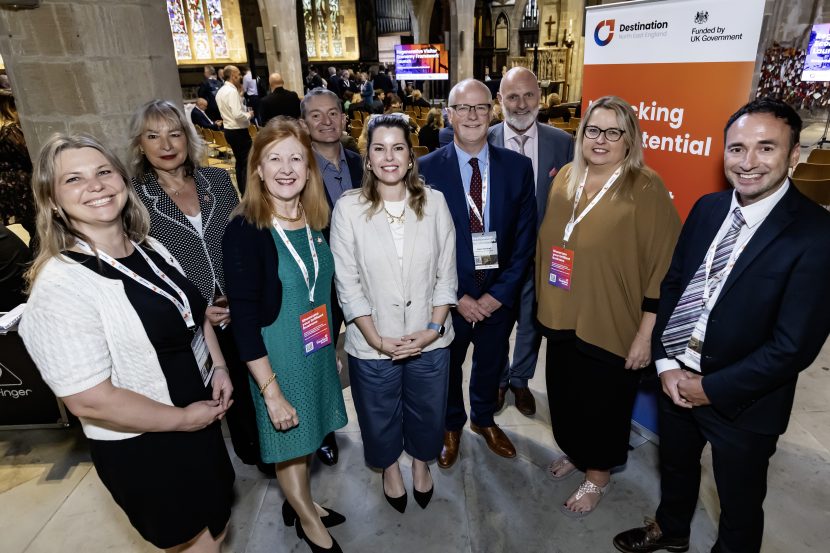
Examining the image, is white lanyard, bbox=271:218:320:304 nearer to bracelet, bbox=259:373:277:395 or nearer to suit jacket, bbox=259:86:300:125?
bracelet, bbox=259:373:277:395

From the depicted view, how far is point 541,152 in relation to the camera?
274 cm

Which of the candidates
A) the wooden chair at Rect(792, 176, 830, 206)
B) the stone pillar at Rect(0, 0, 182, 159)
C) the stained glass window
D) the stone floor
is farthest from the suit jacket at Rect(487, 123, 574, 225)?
the stained glass window

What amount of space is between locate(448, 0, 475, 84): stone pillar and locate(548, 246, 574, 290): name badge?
46.2ft

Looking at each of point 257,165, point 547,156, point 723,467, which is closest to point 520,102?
point 547,156

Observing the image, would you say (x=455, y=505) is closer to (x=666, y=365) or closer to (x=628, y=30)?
(x=666, y=365)

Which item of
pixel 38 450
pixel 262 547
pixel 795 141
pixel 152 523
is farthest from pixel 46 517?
pixel 795 141

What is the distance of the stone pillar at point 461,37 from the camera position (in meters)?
14.4

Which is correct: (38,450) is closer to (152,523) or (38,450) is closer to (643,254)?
(152,523)

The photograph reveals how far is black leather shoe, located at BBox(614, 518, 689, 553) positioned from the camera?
2.01 meters

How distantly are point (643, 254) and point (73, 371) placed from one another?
6.26 ft

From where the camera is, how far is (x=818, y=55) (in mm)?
9773

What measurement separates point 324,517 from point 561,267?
1.55 m

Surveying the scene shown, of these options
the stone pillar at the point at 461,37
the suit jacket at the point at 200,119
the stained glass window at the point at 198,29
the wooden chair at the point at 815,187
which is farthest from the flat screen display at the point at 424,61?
the wooden chair at the point at 815,187

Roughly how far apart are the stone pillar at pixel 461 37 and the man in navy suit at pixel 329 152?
43.3 feet
